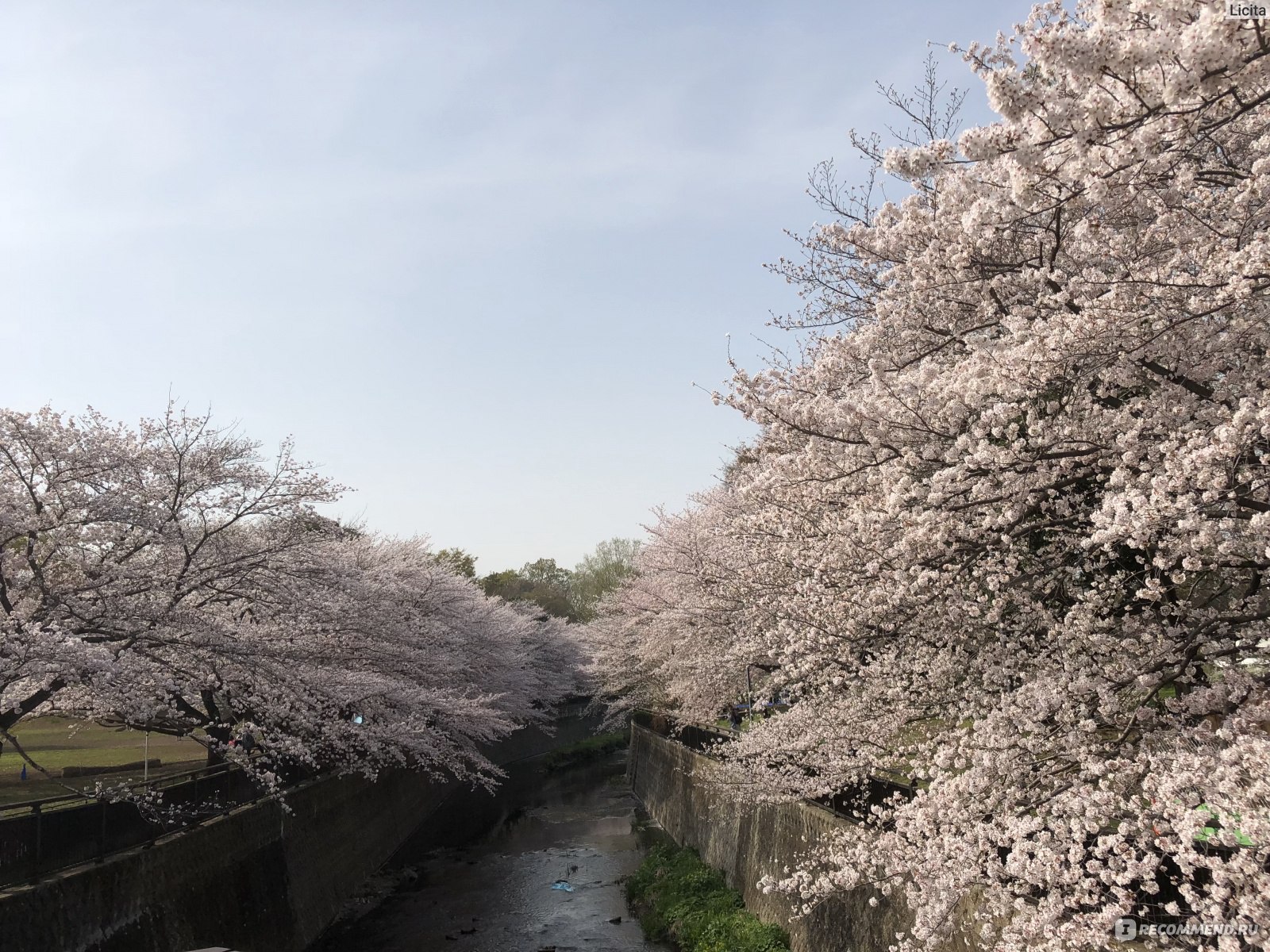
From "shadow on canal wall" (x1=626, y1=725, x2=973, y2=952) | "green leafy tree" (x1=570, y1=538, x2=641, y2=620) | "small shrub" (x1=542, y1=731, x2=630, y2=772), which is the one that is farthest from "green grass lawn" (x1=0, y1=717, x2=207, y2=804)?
"green leafy tree" (x1=570, y1=538, x2=641, y2=620)

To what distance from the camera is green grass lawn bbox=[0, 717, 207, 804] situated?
782 inches

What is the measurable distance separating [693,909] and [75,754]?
21.1 meters

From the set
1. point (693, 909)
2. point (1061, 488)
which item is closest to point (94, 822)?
point (693, 909)

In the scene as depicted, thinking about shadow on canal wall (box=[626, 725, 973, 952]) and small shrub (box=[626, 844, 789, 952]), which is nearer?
shadow on canal wall (box=[626, 725, 973, 952])

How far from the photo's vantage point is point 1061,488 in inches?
295

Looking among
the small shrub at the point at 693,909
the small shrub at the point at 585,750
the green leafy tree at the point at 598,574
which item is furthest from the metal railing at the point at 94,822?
the green leafy tree at the point at 598,574

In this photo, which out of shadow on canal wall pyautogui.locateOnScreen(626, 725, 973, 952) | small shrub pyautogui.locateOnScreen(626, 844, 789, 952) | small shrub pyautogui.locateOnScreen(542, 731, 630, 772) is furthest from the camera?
small shrub pyautogui.locateOnScreen(542, 731, 630, 772)

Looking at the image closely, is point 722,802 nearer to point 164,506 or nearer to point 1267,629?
point 164,506

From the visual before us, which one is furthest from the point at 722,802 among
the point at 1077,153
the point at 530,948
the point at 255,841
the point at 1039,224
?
the point at 1077,153

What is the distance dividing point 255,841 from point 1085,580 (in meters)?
15.3

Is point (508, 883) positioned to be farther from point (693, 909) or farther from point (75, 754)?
point (75, 754)

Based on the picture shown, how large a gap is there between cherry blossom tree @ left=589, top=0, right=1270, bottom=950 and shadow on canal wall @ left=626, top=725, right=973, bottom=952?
2.60ft

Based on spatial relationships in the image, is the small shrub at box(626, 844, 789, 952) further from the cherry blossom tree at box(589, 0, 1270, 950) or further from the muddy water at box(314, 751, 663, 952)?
the cherry blossom tree at box(589, 0, 1270, 950)

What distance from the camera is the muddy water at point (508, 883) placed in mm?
17922
